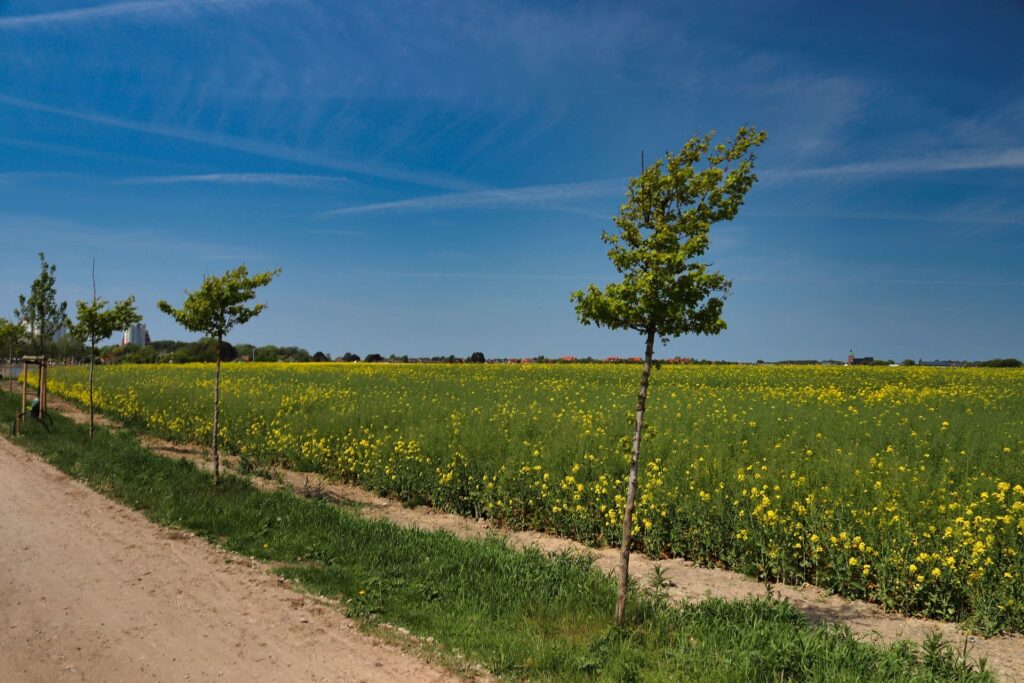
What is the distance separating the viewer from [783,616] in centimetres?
645

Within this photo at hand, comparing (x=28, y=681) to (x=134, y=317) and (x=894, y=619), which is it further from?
(x=134, y=317)

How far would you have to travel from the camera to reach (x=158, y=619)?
669cm

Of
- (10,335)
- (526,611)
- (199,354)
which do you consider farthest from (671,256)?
(199,354)

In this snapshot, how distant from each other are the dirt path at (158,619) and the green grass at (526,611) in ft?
1.42

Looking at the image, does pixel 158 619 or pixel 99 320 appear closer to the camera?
pixel 158 619

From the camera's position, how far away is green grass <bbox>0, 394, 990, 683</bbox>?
5.36m

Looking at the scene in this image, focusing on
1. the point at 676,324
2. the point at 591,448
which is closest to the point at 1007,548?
the point at 676,324

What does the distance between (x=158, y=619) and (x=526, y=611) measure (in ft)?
12.8

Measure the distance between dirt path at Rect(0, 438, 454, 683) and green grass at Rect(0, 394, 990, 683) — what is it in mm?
433

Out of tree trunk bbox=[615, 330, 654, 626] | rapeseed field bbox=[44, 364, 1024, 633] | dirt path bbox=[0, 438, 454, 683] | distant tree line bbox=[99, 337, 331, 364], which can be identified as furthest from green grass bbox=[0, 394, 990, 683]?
distant tree line bbox=[99, 337, 331, 364]

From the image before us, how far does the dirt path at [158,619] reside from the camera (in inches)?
220

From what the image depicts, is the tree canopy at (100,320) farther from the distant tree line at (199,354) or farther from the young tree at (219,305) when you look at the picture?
the distant tree line at (199,354)

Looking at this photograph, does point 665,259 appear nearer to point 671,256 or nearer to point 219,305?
point 671,256

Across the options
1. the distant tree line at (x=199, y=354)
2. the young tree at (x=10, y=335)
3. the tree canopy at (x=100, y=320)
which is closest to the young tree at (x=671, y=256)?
the tree canopy at (x=100, y=320)
